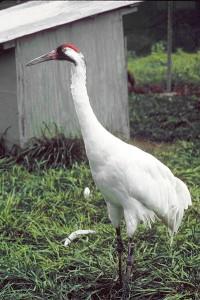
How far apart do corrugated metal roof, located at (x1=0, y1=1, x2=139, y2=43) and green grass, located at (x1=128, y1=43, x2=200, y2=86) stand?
4.90m

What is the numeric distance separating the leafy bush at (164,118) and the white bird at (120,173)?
16.6ft

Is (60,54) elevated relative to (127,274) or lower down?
elevated

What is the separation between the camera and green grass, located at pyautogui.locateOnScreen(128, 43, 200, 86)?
1593cm

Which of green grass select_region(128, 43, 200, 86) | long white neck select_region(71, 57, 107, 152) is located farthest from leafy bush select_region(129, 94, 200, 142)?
long white neck select_region(71, 57, 107, 152)

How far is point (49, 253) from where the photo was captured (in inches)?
259

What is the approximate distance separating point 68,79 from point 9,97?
872 mm

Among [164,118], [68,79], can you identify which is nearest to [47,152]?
[68,79]

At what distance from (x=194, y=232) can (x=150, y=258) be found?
0.64 meters

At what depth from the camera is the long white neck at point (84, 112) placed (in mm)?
5414

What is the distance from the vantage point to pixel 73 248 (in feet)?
22.0

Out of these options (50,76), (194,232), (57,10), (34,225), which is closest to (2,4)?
(57,10)

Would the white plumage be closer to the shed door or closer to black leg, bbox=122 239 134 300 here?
black leg, bbox=122 239 134 300

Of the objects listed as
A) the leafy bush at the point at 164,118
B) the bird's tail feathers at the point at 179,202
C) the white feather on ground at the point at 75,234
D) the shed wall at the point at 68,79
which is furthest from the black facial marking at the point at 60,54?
the leafy bush at the point at 164,118

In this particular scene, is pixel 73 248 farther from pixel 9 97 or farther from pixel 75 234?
pixel 9 97
